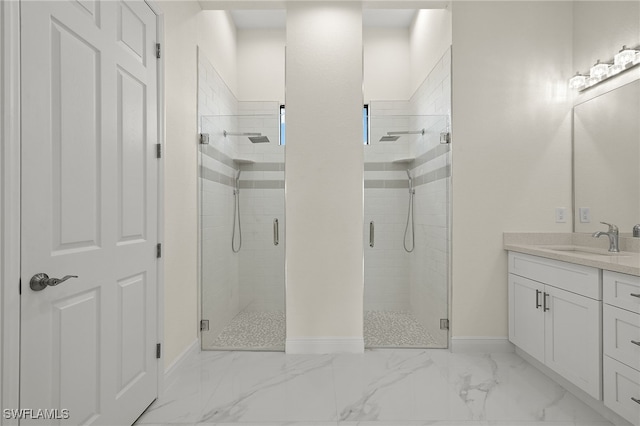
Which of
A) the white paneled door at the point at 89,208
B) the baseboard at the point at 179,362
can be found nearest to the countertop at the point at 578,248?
the white paneled door at the point at 89,208

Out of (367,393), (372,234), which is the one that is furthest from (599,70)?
(367,393)

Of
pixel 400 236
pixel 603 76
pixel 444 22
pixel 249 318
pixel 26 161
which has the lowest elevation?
pixel 249 318

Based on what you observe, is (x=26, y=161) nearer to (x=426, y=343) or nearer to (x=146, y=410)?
(x=146, y=410)

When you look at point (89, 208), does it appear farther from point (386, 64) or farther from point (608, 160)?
point (386, 64)

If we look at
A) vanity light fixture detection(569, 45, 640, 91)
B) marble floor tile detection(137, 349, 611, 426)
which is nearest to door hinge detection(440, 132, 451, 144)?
vanity light fixture detection(569, 45, 640, 91)

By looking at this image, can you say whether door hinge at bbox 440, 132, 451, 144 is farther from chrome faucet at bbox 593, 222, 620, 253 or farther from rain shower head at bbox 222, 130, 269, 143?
rain shower head at bbox 222, 130, 269, 143

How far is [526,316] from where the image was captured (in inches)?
103

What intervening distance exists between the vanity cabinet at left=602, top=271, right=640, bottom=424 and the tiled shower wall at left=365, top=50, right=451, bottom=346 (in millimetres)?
1195

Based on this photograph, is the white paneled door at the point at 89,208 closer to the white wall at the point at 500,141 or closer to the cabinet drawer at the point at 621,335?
the white wall at the point at 500,141

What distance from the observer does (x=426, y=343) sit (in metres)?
3.01

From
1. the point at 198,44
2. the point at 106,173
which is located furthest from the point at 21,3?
the point at 198,44

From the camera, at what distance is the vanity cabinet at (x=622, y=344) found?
1743 millimetres

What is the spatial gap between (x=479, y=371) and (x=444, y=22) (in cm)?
280

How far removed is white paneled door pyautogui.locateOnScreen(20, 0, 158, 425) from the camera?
1274 mm
